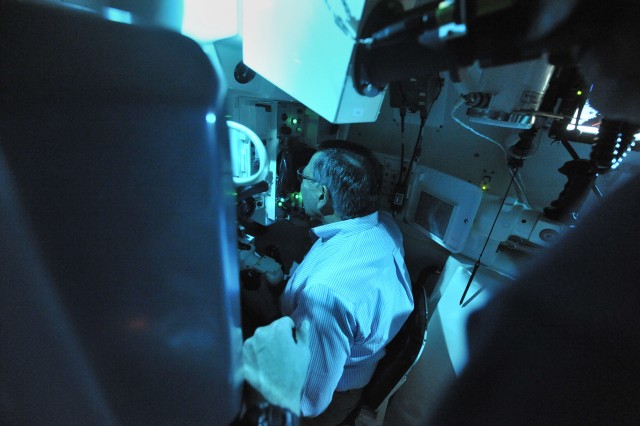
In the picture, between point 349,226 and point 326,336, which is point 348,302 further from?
point 349,226

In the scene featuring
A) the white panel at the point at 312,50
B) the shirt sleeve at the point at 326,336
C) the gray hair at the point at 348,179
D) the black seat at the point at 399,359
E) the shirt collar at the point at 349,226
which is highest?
the white panel at the point at 312,50

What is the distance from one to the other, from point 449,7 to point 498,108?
0.56 m

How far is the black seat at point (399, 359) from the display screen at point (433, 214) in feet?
1.43

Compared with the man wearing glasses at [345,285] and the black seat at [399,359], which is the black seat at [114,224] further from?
the black seat at [399,359]

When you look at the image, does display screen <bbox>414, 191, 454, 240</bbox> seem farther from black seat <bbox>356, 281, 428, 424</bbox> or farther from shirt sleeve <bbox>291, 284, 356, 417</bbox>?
shirt sleeve <bbox>291, 284, 356, 417</bbox>

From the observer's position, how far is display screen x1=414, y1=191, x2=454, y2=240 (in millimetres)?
1324

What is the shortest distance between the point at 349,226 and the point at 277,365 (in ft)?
2.49

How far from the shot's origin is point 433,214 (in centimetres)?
140

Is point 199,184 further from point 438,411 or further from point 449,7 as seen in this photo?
point 438,411

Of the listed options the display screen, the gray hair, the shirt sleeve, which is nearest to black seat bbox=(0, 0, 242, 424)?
the shirt sleeve

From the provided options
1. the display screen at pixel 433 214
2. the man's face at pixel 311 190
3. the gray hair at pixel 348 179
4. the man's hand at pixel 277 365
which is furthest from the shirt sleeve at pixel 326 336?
the display screen at pixel 433 214

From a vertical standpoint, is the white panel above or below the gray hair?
above

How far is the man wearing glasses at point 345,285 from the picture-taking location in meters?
0.81

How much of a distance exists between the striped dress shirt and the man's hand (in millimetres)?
230
